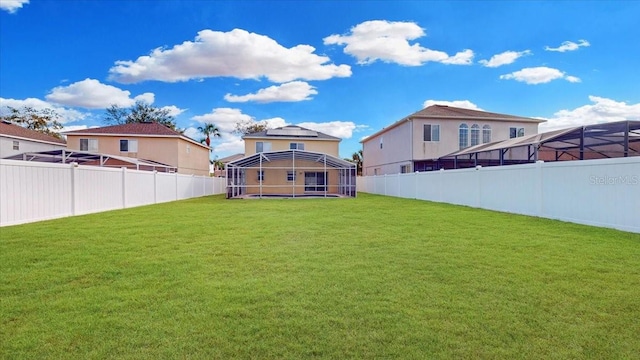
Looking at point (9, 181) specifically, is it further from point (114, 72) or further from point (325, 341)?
point (114, 72)

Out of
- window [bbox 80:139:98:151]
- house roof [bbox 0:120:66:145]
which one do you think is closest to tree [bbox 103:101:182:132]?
house roof [bbox 0:120:66:145]

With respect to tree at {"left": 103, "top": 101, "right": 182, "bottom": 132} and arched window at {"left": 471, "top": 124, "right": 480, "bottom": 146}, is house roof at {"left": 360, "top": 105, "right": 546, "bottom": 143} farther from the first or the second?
tree at {"left": 103, "top": 101, "right": 182, "bottom": 132}

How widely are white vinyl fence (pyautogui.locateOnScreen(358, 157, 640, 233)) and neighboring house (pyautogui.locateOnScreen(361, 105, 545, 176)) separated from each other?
432 inches

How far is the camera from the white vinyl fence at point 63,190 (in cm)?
832

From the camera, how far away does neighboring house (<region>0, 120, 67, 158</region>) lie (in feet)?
85.6

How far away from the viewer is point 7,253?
18.4 ft

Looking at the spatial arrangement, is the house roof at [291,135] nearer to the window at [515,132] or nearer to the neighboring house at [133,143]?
the neighboring house at [133,143]

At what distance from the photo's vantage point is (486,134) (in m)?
26.8

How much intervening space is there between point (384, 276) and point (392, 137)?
87.8 feet

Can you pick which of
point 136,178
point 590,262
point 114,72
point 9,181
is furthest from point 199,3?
point 114,72

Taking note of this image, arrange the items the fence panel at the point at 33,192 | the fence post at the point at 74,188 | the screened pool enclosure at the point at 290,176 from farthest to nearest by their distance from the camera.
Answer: the screened pool enclosure at the point at 290,176 → the fence post at the point at 74,188 → the fence panel at the point at 33,192

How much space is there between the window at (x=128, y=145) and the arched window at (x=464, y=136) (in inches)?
988

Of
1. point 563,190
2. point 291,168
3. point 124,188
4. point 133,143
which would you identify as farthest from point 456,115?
point 133,143

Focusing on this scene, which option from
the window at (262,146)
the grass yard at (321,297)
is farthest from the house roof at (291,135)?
the grass yard at (321,297)
